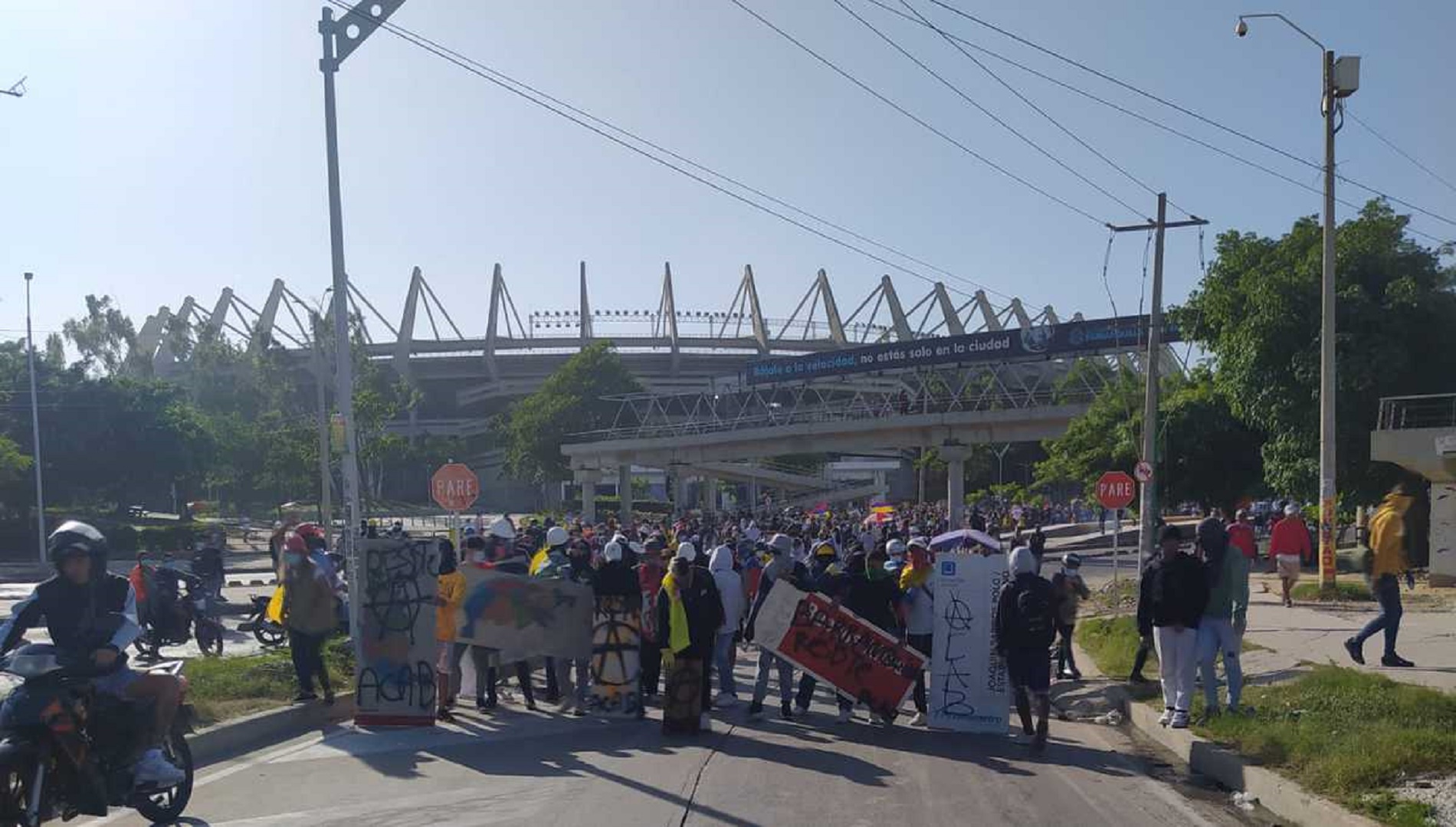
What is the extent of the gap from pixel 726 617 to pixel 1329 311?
1451 centimetres

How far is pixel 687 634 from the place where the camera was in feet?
37.6

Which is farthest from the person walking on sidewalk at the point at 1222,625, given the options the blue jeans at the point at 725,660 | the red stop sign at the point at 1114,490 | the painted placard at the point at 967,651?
the red stop sign at the point at 1114,490

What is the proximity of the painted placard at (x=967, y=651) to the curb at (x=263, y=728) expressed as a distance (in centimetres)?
561

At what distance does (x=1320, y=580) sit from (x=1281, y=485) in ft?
29.4

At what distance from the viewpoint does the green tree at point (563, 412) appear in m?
74.3

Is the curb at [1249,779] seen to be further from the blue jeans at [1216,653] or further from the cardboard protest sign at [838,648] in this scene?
the cardboard protest sign at [838,648]

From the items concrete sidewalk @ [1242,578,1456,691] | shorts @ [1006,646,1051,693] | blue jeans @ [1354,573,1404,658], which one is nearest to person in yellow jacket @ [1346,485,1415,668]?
blue jeans @ [1354,573,1404,658]

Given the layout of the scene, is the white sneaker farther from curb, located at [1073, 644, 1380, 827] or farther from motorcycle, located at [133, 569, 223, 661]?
motorcycle, located at [133, 569, 223, 661]

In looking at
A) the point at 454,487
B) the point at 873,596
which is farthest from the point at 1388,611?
the point at 454,487

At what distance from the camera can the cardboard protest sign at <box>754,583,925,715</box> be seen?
39.6 ft

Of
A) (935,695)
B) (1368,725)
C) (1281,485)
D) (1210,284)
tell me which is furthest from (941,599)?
A: (1210,284)

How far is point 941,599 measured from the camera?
12.2 m

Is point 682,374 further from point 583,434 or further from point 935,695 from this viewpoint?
point 935,695

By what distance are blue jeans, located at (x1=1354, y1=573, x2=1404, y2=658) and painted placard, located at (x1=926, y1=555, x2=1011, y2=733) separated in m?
4.24
